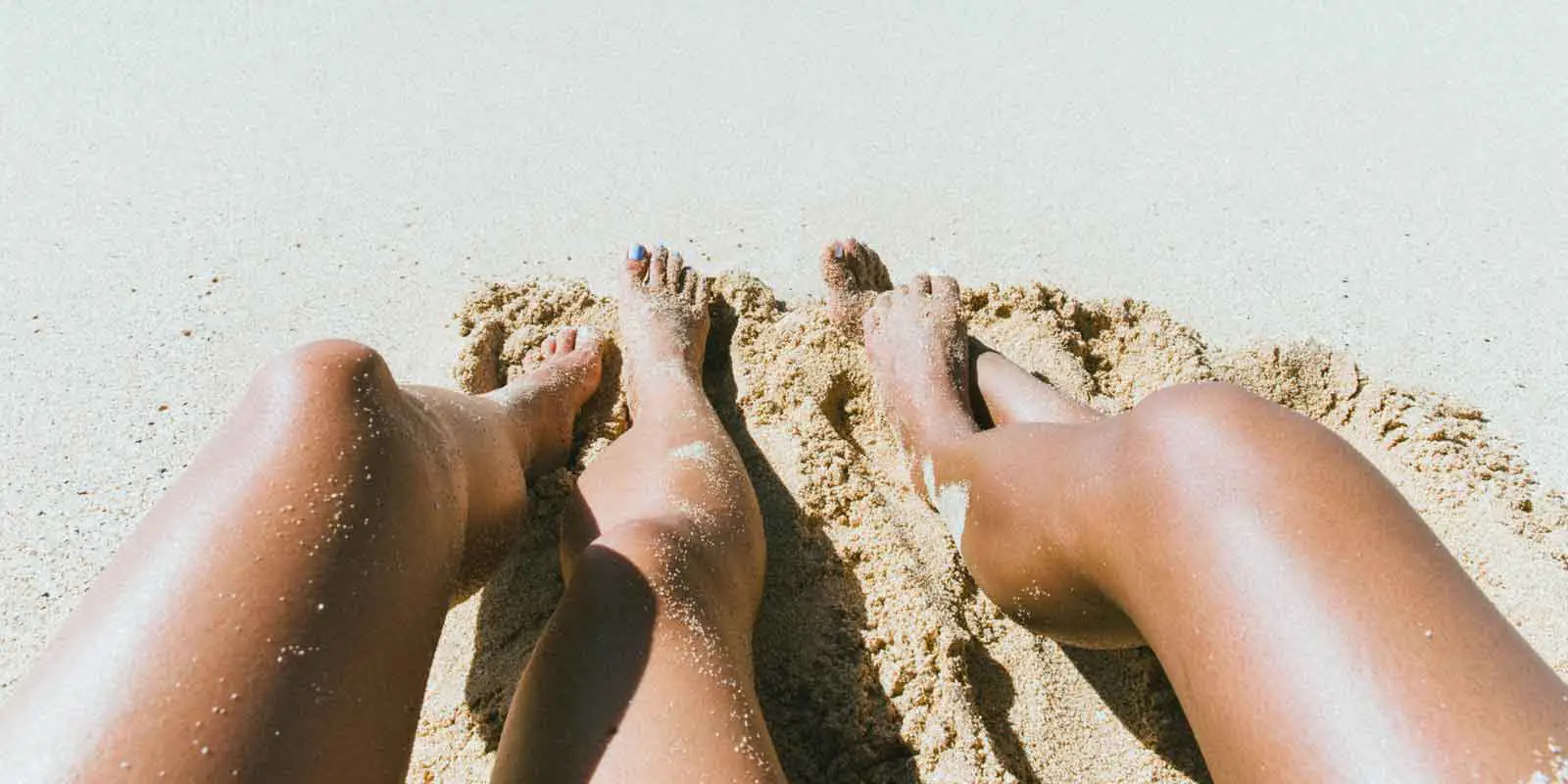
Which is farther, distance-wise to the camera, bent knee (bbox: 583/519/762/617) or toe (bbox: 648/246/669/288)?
toe (bbox: 648/246/669/288)

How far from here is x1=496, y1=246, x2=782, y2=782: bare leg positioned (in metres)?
0.94

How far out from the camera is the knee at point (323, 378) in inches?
38.2

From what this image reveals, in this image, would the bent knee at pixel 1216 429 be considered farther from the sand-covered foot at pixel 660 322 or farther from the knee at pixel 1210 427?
the sand-covered foot at pixel 660 322

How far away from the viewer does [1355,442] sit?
66.4 inches

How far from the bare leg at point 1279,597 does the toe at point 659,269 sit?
3.13ft

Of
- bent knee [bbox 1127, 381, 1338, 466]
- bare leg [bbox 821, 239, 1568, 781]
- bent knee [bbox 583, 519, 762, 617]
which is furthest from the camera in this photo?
bent knee [bbox 583, 519, 762, 617]

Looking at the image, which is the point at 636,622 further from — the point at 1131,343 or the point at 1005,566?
the point at 1131,343

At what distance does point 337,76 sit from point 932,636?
212cm

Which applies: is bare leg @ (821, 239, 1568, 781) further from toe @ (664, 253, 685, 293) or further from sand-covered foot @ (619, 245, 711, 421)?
toe @ (664, 253, 685, 293)

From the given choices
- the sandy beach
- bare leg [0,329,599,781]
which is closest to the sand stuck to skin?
Answer: the sandy beach

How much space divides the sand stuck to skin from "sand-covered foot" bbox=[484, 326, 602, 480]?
45mm

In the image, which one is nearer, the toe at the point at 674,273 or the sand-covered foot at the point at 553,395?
the sand-covered foot at the point at 553,395

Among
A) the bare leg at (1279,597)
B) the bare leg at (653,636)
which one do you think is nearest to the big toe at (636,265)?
the bare leg at (653,636)

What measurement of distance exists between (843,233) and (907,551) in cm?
87
